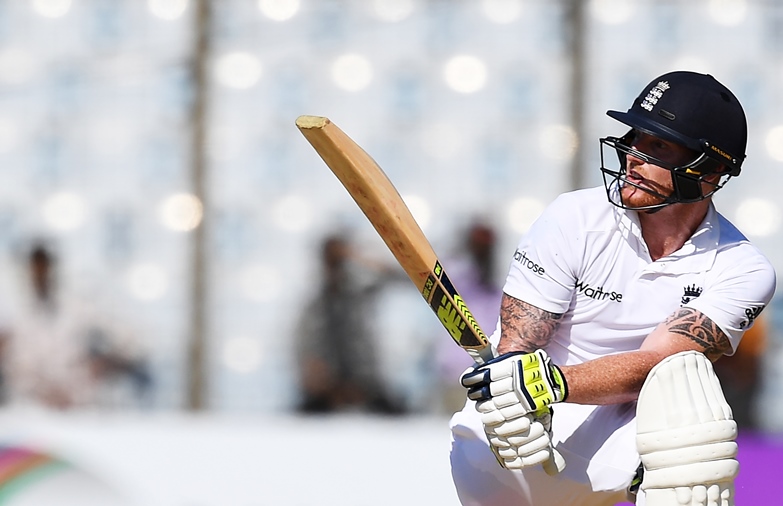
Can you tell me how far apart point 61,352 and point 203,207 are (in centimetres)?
78

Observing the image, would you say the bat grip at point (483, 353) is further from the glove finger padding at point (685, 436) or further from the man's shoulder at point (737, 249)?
the man's shoulder at point (737, 249)

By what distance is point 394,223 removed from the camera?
264cm

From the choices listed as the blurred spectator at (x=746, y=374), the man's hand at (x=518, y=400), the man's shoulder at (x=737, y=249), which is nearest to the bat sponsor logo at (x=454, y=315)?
the man's hand at (x=518, y=400)

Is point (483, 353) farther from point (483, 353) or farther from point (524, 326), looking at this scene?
point (524, 326)

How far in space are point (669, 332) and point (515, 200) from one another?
230 cm

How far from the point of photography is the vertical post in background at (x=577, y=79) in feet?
16.0

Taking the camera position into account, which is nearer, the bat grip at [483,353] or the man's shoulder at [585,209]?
the bat grip at [483,353]

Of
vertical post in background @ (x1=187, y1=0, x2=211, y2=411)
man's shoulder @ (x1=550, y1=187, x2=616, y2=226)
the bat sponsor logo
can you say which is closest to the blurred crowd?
vertical post in background @ (x1=187, y1=0, x2=211, y2=411)

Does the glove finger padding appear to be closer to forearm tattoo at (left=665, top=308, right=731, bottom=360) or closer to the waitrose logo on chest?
forearm tattoo at (left=665, top=308, right=731, bottom=360)

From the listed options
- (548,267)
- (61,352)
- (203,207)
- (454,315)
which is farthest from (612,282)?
(61,352)

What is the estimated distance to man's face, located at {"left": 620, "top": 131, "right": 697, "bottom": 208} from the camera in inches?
106

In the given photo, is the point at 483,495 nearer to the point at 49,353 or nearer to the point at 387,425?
the point at 387,425

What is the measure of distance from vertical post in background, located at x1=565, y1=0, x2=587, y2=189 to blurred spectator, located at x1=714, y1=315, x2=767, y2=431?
34.1 inches

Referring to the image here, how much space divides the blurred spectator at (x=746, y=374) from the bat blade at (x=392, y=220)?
2.25 meters
